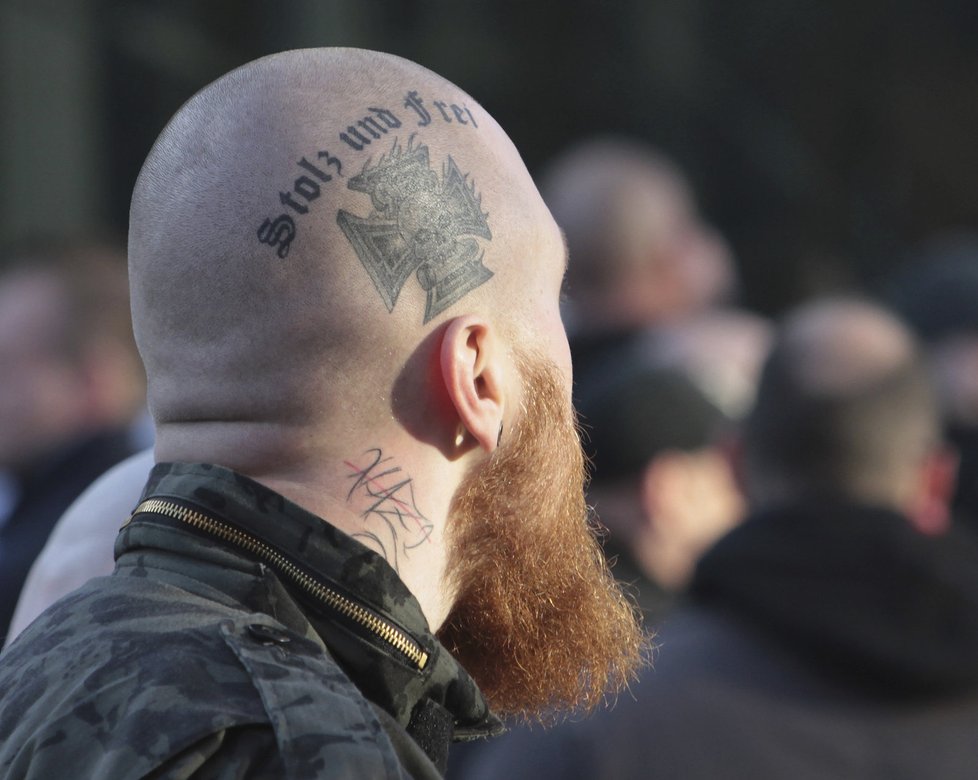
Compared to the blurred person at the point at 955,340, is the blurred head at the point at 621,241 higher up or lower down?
higher up

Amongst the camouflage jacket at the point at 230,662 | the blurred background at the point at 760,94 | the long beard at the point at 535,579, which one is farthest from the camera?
the blurred background at the point at 760,94

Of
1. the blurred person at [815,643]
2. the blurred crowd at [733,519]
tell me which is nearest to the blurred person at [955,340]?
the blurred crowd at [733,519]

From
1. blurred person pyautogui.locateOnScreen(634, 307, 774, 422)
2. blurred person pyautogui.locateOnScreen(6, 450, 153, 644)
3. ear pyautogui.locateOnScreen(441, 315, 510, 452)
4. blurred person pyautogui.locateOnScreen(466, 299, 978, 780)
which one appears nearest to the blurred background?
blurred person pyautogui.locateOnScreen(634, 307, 774, 422)

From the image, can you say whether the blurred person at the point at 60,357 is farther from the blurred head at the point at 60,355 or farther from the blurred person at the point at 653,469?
the blurred person at the point at 653,469

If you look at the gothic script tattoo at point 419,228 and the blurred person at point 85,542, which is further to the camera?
the blurred person at point 85,542

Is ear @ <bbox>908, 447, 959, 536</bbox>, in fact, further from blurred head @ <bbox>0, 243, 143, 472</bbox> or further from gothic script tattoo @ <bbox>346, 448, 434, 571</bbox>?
blurred head @ <bbox>0, 243, 143, 472</bbox>

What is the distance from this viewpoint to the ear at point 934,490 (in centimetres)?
340

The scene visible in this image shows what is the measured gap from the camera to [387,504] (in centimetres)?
171

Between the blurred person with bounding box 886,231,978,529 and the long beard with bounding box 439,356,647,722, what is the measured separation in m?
2.86

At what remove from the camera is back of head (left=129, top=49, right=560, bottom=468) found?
170 cm

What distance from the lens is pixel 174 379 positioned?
1.75 metres

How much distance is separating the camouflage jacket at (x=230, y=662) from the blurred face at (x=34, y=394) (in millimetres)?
2782

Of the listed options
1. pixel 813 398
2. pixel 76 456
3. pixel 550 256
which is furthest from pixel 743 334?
pixel 550 256

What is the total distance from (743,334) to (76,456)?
2622 mm
